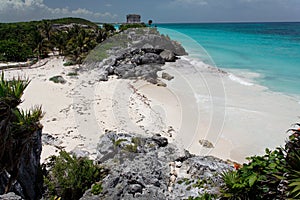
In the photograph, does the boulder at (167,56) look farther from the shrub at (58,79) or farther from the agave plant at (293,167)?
the agave plant at (293,167)

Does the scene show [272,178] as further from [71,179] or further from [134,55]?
[134,55]

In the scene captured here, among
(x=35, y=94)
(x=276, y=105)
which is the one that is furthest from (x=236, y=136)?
(x=35, y=94)

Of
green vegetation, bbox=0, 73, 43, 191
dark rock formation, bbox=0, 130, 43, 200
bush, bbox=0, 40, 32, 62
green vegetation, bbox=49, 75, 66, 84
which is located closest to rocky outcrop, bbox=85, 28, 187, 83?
green vegetation, bbox=49, 75, 66, 84

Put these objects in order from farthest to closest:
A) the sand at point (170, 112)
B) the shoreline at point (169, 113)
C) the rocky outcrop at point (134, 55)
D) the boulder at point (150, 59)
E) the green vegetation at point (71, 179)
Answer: the boulder at point (150, 59) < the rocky outcrop at point (134, 55) < the sand at point (170, 112) < the shoreline at point (169, 113) < the green vegetation at point (71, 179)

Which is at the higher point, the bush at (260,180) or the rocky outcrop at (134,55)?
the rocky outcrop at (134,55)

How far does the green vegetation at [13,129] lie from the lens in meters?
4.31

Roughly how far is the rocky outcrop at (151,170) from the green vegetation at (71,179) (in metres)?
0.52

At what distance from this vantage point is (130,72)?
78.5 ft

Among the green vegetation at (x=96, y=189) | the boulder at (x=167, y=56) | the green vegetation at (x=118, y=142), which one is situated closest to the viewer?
the green vegetation at (x=96, y=189)

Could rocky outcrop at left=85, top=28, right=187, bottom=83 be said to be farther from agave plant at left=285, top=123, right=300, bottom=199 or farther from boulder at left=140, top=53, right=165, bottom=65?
agave plant at left=285, top=123, right=300, bottom=199

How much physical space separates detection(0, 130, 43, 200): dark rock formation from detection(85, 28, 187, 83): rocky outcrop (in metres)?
15.5

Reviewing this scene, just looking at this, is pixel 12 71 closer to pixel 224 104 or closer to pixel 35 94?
pixel 35 94

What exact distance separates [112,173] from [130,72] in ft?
57.3

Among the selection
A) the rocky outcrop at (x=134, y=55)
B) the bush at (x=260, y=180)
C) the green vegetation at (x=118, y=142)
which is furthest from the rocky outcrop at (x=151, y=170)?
the rocky outcrop at (x=134, y=55)
